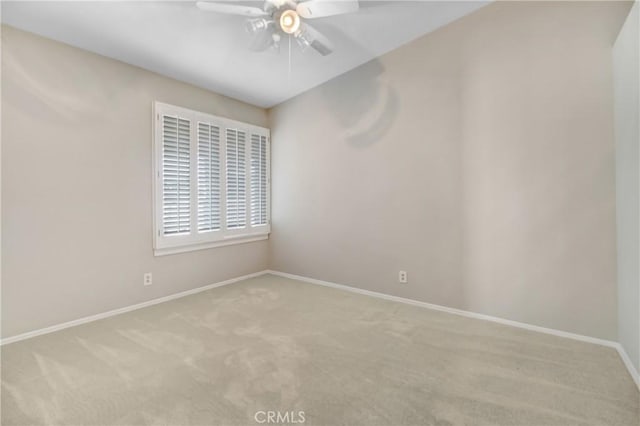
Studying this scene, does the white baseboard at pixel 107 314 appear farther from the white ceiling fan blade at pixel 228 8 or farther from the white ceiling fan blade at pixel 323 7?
the white ceiling fan blade at pixel 323 7

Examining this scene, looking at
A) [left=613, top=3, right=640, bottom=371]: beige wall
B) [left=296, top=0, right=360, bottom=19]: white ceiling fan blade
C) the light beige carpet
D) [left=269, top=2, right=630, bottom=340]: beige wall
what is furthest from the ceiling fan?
the light beige carpet

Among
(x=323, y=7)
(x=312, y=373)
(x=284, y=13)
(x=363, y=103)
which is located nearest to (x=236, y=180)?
(x=363, y=103)

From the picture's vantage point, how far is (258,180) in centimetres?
439

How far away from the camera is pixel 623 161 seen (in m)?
2.05

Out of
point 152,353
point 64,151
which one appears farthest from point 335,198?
point 64,151

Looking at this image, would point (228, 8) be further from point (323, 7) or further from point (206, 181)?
point (206, 181)

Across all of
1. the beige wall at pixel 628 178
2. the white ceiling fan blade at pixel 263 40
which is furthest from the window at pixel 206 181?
the beige wall at pixel 628 178

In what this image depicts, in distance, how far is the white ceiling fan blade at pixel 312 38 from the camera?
2.20m

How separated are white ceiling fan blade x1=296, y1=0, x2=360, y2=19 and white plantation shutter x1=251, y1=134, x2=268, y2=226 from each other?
2395 millimetres

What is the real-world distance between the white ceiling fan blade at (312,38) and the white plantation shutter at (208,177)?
184cm

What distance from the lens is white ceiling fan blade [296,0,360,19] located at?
195 cm

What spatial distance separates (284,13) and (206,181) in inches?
88.1

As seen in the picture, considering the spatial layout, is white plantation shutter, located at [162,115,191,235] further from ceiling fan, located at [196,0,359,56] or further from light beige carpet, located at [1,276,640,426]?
ceiling fan, located at [196,0,359,56]

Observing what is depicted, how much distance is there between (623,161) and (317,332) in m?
2.60
